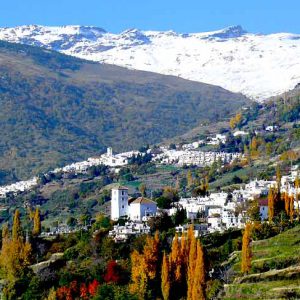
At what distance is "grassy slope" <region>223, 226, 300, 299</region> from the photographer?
5638cm

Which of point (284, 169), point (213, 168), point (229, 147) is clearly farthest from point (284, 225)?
point (229, 147)

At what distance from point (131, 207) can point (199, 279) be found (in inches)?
1176

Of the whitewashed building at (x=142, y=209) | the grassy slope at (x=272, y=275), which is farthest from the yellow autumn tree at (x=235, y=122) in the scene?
the grassy slope at (x=272, y=275)

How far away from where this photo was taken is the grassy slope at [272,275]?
56375 mm

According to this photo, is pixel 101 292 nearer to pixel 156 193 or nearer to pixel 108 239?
pixel 108 239

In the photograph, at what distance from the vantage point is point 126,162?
557ft

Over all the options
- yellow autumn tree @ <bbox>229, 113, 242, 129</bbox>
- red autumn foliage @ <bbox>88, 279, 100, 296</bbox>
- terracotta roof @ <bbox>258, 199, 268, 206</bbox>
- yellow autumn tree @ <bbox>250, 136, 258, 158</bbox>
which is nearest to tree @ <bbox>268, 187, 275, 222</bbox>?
terracotta roof @ <bbox>258, 199, 268, 206</bbox>

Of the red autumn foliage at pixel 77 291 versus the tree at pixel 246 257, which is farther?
the red autumn foliage at pixel 77 291

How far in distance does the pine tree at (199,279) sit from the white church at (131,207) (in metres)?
24.6

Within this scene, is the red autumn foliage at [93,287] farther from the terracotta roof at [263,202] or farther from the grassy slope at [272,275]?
the terracotta roof at [263,202]

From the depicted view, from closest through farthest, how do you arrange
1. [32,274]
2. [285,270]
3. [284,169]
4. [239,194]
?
[285,270], [32,274], [239,194], [284,169]

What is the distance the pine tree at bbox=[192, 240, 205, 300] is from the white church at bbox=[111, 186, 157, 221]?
24.6 m

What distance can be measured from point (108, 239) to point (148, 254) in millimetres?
10223

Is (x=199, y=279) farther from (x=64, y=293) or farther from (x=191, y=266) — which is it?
(x=64, y=293)
